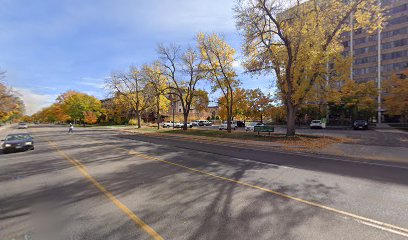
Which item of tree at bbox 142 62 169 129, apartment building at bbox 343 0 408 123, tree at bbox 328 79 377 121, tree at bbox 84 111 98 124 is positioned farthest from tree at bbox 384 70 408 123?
tree at bbox 84 111 98 124

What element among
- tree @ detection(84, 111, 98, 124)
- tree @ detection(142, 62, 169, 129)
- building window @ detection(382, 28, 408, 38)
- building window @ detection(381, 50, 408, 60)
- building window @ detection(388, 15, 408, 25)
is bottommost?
tree @ detection(84, 111, 98, 124)

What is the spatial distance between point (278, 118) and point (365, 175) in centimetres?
5264

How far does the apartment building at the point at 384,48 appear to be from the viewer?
191 feet

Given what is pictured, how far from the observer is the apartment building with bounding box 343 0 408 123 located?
58.1 m

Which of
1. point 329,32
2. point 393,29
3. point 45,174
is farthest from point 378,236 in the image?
point 393,29

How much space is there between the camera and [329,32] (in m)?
19.0

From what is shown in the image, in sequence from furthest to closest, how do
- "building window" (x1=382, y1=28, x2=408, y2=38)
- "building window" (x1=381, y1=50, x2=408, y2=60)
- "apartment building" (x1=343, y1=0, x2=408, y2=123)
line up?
1. "building window" (x1=381, y1=50, x2=408, y2=60)
2. "apartment building" (x1=343, y1=0, x2=408, y2=123)
3. "building window" (x1=382, y1=28, x2=408, y2=38)

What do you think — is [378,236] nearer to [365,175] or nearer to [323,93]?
[365,175]

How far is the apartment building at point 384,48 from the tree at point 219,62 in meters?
48.1

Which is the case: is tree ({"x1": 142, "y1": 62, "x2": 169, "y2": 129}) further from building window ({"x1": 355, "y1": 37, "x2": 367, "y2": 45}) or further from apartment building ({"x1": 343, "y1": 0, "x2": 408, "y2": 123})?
building window ({"x1": 355, "y1": 37, "x2": 367, "y2": 45})

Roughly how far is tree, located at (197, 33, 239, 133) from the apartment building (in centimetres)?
4810

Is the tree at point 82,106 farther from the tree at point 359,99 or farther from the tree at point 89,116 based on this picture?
the tree at point 359,99

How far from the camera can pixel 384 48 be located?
203 feet

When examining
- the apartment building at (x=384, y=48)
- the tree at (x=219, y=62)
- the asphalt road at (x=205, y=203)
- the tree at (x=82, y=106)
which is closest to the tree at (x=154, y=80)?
the tree at (x=219, y=62)
